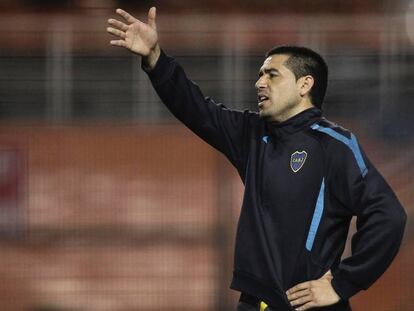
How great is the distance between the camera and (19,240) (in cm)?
898

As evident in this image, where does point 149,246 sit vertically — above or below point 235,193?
Result: below

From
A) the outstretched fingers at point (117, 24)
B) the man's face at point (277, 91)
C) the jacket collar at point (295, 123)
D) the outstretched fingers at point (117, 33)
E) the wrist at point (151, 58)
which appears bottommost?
the jacket collar at point (295, 123)

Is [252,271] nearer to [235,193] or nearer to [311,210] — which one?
[311,210]

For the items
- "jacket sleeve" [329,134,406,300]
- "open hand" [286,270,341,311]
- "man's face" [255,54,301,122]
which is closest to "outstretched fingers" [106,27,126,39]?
"man's face" [255,54,301,122]

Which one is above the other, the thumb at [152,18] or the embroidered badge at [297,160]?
the thumb at [152,18]

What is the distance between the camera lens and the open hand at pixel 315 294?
11.5ft

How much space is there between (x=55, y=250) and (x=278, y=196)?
5457 millimetres

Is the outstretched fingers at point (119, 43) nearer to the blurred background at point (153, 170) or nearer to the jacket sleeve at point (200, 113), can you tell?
the jacket sleeve at point (200, 113)

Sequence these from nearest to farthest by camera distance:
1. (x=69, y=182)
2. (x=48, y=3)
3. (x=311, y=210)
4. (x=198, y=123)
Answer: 1. (x=311, y=210)
2. (x=198, y=123)
3. (x=69, y=182)
4. (x=48, y=3)

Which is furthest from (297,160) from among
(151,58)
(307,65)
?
(151,58)

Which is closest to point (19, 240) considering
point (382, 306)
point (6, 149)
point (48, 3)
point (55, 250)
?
point (55, 250)

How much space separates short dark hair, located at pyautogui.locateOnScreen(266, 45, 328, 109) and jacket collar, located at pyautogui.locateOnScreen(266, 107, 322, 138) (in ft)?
0.33

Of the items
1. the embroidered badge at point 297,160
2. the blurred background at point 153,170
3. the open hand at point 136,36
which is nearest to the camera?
the embroidered badge at point 297,160

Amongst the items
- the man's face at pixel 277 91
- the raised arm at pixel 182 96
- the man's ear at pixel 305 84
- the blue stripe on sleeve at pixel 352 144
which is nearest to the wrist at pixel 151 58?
the raised arm at pixel 182 96
